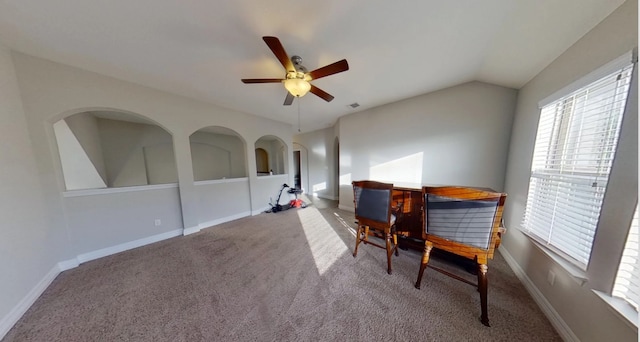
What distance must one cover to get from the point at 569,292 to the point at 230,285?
2.91m

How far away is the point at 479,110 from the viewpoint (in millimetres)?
2664

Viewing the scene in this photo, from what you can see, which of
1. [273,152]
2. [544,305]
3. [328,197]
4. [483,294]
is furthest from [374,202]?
[273,152]

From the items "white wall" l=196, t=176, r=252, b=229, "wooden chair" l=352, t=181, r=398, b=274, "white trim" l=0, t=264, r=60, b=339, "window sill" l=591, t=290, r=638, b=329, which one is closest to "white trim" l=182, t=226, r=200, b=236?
"white wall" l=196, t=176, r=252, b=229

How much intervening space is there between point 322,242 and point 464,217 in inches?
74.7

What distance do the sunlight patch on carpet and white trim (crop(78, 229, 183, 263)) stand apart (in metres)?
2.35

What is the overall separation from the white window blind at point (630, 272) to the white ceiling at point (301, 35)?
151cm

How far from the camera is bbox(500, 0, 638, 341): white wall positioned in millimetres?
1031

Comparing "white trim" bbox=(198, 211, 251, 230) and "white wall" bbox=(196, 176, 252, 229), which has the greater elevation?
"white wall" bbox=(196, 176, 252, 229)

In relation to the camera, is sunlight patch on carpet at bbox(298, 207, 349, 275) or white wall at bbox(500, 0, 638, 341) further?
sunlight patch on carpet at bbox(298, 207, 349, 275)

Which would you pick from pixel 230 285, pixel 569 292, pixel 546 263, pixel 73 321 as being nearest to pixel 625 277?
pixel 569 292

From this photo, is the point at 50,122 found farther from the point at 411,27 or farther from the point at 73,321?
the point at 411,27

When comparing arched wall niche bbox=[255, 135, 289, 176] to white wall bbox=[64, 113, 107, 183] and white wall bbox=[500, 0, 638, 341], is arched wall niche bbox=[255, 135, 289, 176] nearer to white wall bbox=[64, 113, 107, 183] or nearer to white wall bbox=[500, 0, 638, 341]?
white wall bbox=[64, 113, 107, 183]

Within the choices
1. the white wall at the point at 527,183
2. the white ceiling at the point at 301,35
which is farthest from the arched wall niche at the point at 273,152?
the white wall at the point at 527,183

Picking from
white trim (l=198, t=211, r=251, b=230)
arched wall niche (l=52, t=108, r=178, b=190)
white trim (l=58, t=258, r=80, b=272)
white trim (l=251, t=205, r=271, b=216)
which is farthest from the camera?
white trim (l=251, t=205, r=271, b=216)
